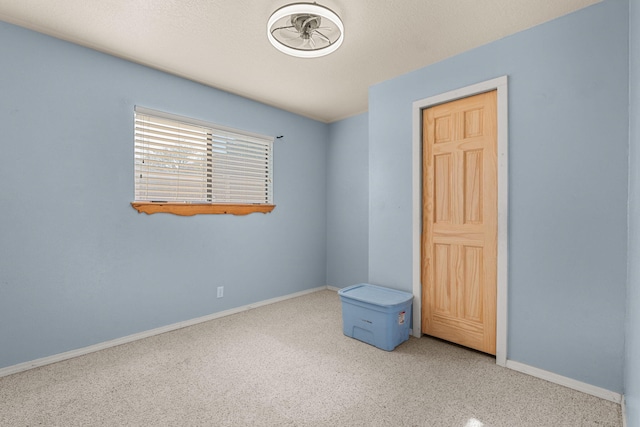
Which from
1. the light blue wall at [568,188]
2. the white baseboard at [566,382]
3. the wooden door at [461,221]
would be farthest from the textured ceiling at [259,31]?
the white baseboard at [566,382]

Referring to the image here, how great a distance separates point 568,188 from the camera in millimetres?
1952

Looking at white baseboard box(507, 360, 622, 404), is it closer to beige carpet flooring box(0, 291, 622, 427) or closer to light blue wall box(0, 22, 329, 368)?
beige carpet flooring box(0, 291, 622, 427)

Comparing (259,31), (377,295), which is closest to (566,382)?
(377,295)

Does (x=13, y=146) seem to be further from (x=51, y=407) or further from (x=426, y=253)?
(x=426, y=253)

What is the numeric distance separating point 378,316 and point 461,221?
1057 millimetres

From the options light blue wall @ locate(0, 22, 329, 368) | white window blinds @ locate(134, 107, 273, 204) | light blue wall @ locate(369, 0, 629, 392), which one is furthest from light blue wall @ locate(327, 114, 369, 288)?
light blue wall @ locate(369, 0, 629, 392)

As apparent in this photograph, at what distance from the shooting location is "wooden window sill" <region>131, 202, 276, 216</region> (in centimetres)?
273

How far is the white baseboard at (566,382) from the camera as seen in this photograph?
5.86 feet

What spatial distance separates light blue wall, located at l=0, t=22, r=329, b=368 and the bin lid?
1.41 meters

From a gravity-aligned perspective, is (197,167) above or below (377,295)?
above

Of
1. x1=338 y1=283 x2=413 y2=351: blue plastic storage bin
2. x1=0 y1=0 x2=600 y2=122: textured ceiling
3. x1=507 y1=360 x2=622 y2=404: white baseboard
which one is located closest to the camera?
x1=507 y1=360 x2=622 y2=404: white baseboard

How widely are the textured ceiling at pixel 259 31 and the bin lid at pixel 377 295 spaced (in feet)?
6.83

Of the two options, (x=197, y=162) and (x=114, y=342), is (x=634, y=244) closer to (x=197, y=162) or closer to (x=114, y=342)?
(x=197, y=162)

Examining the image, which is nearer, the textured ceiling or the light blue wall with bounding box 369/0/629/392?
the light blue wall with bounding box 369/0/629/392
